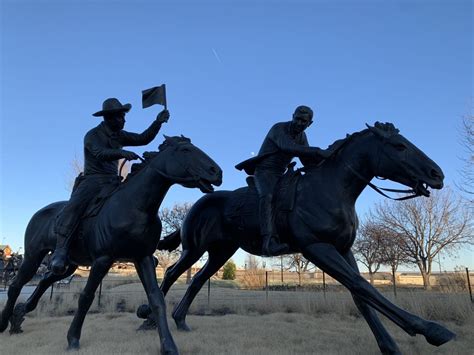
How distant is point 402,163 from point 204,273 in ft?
12.4

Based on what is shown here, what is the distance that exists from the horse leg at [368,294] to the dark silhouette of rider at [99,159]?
8.52ft

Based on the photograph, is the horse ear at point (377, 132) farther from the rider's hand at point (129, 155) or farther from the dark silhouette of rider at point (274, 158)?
the rider's hand at point (129, 155)

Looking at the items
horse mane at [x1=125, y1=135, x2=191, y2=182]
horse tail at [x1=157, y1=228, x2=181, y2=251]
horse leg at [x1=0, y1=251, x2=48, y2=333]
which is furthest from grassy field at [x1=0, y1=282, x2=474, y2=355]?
horse mane at [x1=125, y1=135, x2=191, y2=182]

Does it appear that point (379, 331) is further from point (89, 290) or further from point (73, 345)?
point (73, 345)

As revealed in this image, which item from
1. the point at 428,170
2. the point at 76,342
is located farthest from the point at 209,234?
the point at 428,170

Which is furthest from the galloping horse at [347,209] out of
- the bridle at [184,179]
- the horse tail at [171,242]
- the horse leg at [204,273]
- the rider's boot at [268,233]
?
Result: the horse tail at [171,242]

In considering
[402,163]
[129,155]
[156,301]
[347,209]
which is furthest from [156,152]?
[402,163]

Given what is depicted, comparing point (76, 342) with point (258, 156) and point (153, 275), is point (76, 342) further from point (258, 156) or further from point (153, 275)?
point (258, 156)

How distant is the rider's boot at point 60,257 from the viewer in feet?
16.5

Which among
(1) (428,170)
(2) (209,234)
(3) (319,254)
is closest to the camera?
(1) (428,170)

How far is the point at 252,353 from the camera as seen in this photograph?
15.2 ft

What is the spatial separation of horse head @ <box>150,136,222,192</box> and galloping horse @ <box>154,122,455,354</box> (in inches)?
44.3

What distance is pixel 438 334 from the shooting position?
12.3 ft

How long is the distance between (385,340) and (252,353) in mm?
1517
